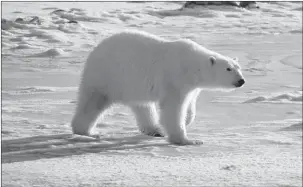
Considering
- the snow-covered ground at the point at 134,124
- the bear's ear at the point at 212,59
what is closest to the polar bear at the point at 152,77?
the bear's ear at the point at 212,59

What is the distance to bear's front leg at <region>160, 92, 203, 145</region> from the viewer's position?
5105 millimetres

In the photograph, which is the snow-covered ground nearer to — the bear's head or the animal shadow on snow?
the animal shadow on snow

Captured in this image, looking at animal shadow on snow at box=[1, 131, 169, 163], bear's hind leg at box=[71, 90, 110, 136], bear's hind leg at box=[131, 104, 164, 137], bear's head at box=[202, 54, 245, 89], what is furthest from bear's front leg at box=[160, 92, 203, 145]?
bear's hind leg at box=[71, 90, 110, 136]

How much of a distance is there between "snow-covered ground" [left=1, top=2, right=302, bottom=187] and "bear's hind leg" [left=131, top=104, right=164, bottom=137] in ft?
0.40

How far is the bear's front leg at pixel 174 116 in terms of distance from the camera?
5.11 meters

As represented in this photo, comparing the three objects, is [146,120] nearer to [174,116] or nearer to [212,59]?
[174,116]

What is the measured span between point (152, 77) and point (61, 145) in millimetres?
963

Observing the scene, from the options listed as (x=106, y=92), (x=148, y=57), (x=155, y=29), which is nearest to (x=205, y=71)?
(x=148, y=57)

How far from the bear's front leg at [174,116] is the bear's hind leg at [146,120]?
438 millimetres

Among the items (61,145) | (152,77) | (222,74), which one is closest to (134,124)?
(152,77)

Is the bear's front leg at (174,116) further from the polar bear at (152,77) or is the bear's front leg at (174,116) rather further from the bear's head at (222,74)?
the bear's head at (222,74)

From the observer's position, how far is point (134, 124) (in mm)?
6055

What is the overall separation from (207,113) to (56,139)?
80.7 inches

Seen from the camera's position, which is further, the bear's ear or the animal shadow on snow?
the bear's ear
